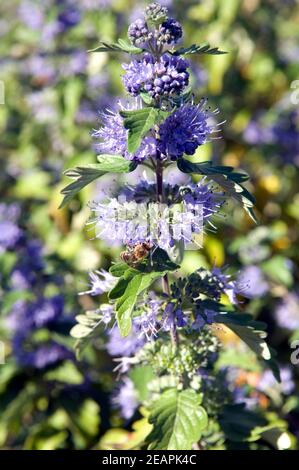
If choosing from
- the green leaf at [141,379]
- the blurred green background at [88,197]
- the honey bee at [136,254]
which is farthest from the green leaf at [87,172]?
the green leaf at [141,379]

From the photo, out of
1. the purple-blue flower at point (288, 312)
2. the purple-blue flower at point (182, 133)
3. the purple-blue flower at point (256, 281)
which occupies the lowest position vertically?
the purple-blue flower at point (182, 133)

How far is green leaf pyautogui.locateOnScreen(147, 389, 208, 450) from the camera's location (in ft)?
6.75

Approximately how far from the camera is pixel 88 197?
4.30 m

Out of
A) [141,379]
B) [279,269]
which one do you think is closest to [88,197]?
[279,269]

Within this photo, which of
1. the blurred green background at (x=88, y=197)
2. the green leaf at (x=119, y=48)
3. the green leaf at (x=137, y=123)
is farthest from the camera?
the blurred green background at (x=88, y=197)

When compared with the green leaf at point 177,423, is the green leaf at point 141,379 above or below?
above

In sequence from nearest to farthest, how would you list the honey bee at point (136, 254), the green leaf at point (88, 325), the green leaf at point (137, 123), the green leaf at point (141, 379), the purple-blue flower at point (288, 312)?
the green leaf at point (137, 123) → the honey bee at point (136, 254) → the green leaf at point (88, 325) → the green leaf at point (141, 379) → the purple-blue flower at point (288, 312)

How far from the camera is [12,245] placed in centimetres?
341

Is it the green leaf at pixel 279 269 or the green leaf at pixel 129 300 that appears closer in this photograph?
the green leaf at pixel 129 300

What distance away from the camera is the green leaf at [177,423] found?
2059mm

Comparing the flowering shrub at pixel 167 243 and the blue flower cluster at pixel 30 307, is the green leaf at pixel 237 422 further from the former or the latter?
the blue flower cluster at pixel 30 307

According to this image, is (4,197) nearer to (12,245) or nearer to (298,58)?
(12,245)

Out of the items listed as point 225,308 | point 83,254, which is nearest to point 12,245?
point 83,254
